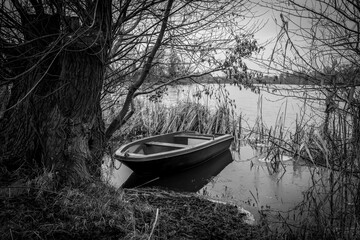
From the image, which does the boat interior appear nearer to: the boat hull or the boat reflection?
the boat hull

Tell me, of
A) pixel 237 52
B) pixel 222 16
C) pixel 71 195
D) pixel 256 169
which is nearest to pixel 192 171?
pixel 256 169

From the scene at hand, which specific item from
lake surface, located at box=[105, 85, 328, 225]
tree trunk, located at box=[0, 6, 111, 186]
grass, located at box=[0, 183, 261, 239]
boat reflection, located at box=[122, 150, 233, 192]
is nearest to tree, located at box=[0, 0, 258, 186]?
tree trunk, located at box=[0, 6, 111, 186]

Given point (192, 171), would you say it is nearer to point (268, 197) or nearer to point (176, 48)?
point (268, 197)

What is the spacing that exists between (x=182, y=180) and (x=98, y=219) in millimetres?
3876

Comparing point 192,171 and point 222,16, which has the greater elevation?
point 222,16

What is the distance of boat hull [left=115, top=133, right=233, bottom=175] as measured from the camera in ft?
18.1

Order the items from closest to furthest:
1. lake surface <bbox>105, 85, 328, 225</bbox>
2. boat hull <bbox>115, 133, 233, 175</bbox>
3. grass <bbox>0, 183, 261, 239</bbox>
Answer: grass <bbox>0, 183, 261, 239</bbox> → lake surface <bbox>105, 85, 328, 225</bbox> → boat hull <bbox>115, 133, 233, 175</bbox>

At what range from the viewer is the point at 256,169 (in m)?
7.41

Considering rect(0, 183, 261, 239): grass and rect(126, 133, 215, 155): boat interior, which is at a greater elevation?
rect(126, 133, 215, 155): boat interior

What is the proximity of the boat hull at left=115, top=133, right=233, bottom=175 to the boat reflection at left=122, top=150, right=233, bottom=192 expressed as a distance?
149 millimetres

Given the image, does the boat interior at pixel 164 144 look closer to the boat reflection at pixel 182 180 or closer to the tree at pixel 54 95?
the boat reflection at pixel 182 180

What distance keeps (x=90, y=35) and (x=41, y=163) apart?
152cm

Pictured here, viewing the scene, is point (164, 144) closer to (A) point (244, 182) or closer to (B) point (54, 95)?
(A) point (244, 182)

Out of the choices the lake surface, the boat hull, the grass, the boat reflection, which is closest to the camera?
the grass
